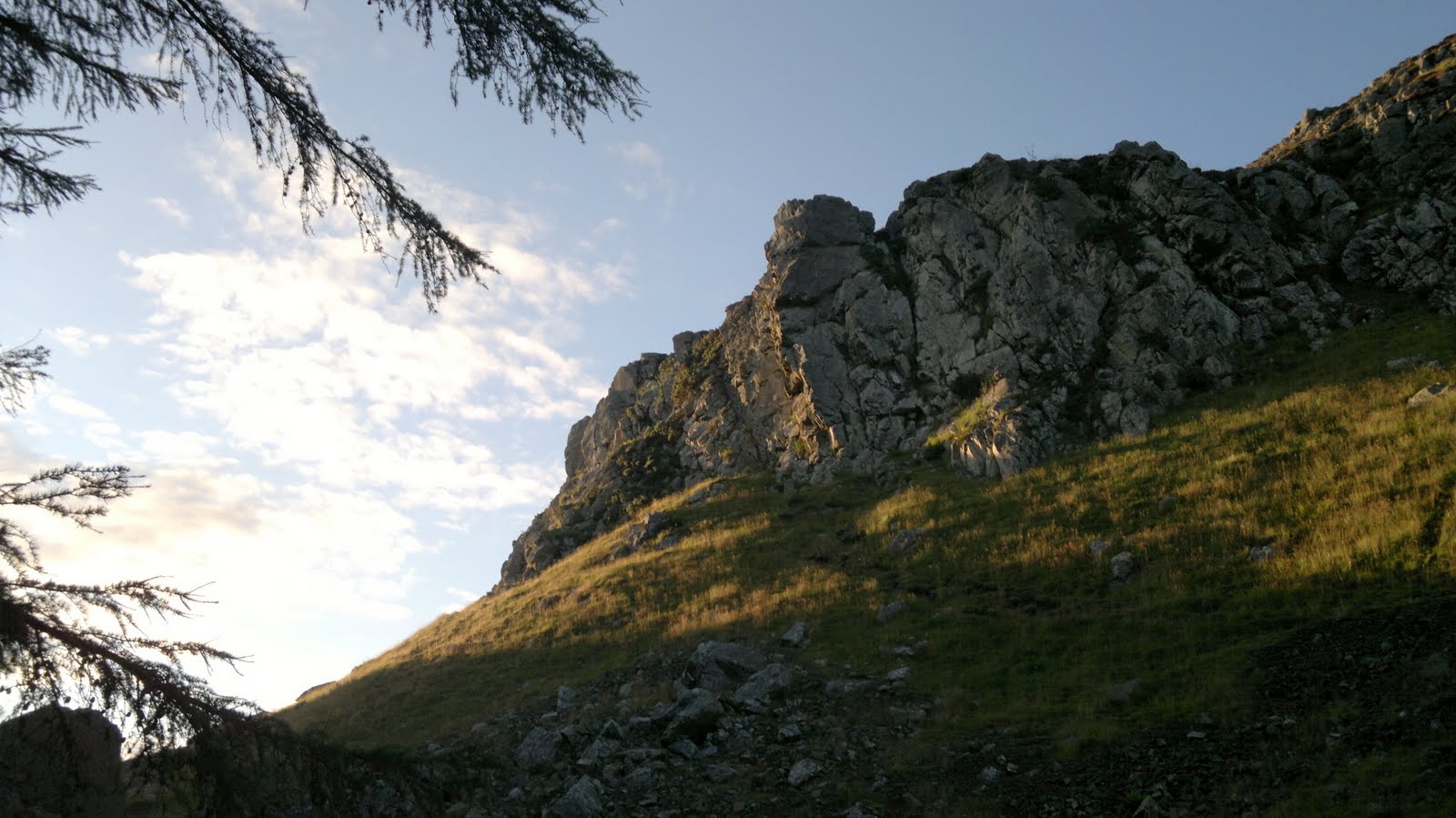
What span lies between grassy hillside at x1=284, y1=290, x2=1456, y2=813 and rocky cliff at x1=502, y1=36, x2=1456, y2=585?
6.79 feet

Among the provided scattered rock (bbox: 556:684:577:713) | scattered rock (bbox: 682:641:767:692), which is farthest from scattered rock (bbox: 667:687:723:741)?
scattered rock (bbox: 556:684:577:713)

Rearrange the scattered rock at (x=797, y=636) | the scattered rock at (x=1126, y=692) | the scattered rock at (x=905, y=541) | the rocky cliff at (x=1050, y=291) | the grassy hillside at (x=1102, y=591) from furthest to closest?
the rocky cliff at (x=1050, y=291) → the scattered rock at (x=905, y=541) → the scattered rock at (x=797, y=636) → the scattered rock at (x=1126, y=692) → the grassy hillside at (x=1102, y=591)

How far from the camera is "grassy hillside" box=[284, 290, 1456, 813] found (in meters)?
10.6

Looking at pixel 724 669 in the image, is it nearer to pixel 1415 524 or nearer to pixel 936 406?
pixel 1415 524

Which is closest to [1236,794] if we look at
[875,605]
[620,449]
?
[875,605]

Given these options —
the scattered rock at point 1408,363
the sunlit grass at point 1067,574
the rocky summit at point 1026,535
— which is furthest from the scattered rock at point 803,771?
the scattered rock at point 1408,363

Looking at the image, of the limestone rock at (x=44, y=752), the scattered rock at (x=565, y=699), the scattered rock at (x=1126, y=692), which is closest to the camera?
the limestone rock at (x=44, y=752)

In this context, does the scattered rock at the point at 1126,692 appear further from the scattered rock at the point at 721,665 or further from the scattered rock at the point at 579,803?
the scattered rock at the point at 579,803

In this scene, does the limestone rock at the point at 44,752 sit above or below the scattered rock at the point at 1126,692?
above

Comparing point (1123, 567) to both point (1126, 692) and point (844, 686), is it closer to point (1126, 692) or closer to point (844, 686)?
point (1126, 692)

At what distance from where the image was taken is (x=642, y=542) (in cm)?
3173

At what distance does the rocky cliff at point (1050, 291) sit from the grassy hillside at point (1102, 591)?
2.07 meters

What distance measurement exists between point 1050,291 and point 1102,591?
729 inches

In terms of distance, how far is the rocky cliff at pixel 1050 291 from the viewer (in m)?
28.0
